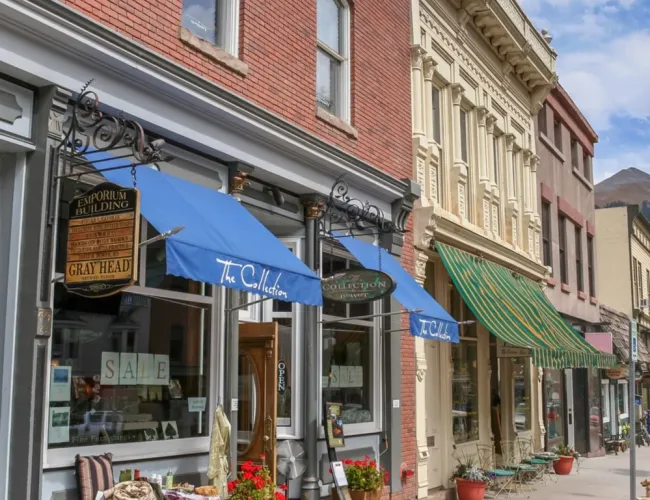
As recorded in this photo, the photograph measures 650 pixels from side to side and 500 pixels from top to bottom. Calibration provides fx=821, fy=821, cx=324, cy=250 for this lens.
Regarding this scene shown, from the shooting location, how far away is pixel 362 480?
10.4 meters

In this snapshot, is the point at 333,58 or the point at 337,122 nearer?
the point at 337,122

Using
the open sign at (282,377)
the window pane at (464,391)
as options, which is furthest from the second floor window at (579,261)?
the open sign at (282,377)

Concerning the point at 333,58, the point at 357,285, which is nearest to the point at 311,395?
the point at 357,285

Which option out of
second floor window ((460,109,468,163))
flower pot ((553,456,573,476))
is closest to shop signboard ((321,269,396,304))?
second floor window ((460,109,468,163))

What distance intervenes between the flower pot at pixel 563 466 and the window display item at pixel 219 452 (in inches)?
468

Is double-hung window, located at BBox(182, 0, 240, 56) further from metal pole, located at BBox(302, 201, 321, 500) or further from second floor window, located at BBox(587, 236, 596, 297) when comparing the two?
second floor window, located at BBox(587, 236, 596, 297)

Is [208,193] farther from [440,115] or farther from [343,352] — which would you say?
[440,115]

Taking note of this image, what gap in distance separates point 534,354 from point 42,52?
391 inches

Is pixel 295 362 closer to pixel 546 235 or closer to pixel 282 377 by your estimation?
pixel 282 377

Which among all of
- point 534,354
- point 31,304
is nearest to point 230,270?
point 31,304

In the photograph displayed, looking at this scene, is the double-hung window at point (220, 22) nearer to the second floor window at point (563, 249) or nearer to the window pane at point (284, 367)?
the window pane at point (284, 367)

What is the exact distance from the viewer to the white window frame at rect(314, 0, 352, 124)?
11.7 metres

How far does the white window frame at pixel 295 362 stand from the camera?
10258 mm

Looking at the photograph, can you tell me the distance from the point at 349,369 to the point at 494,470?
178 inches
